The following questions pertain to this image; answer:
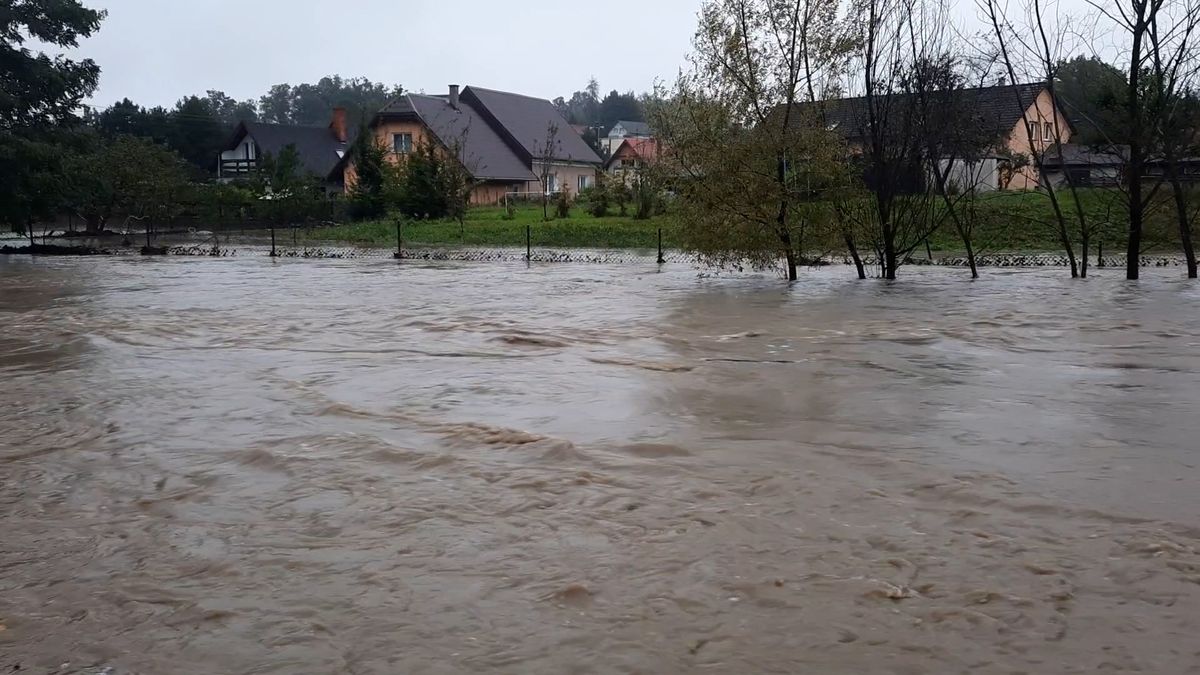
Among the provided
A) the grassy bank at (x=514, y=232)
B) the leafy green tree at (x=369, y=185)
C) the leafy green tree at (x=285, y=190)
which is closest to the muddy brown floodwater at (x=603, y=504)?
the grassy bank at (x=514, y=232)

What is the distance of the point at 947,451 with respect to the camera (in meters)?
6.70

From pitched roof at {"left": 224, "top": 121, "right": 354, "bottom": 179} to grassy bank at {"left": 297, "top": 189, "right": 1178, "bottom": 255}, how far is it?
75.0 ft

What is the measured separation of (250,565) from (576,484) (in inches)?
74.4

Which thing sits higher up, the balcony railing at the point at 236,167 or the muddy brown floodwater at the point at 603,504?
the balcony railing at the point at 236,167

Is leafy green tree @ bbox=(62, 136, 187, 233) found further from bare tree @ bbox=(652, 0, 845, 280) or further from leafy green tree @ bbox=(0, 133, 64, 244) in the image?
bare tree @ bbox=(652, 0, 845, 280)

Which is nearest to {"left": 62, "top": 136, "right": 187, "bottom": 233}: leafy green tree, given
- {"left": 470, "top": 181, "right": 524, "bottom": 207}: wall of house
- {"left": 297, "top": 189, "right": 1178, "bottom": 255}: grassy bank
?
{"left": 297, "top": 189, "right": 1178, "bottom": 255}: grassy bank

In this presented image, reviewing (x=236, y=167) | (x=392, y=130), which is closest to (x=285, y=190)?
(x=392, y=130)

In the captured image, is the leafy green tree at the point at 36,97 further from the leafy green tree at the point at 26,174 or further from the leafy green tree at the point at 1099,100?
the leafy green tree at the point at 1099,100

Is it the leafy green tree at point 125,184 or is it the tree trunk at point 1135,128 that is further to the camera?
A: the leafy green tree at point 125,184

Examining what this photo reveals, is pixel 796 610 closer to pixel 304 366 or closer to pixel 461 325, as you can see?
pixel 304 366

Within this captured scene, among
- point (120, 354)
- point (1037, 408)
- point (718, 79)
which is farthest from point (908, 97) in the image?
point (120, 354)

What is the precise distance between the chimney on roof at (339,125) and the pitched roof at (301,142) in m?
0.26

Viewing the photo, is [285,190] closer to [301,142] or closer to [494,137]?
[494,137]

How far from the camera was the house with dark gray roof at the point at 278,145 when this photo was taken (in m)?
64.4
